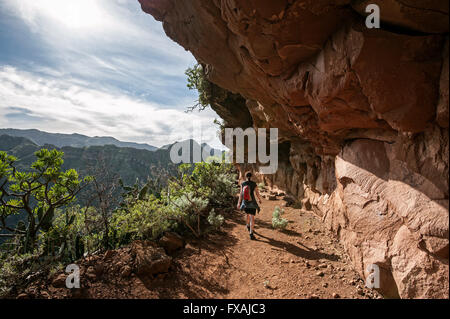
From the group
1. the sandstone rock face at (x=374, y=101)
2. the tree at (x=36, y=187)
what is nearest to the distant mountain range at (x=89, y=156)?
the tree at (x=36, y=187)

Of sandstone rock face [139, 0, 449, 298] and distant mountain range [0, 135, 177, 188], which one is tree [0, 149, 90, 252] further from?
distant mountain range [0, 135, 177, 188]

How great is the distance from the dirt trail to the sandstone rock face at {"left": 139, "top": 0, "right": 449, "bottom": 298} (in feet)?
1.70

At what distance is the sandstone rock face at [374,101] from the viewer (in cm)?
224

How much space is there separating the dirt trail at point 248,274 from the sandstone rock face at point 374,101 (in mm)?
518

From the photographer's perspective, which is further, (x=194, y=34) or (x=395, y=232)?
(x=194, y=34)

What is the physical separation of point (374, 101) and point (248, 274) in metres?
3.82

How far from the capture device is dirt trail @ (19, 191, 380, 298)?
328 cm

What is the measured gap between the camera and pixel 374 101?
2662mm

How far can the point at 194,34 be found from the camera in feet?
17.3

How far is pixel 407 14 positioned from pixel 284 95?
8.17 feet

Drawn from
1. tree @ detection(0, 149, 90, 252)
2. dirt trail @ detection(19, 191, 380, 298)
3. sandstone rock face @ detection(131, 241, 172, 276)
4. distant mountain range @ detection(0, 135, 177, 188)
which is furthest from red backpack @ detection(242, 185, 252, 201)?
distant mountain range @ detection(0, 135, 177, 188)

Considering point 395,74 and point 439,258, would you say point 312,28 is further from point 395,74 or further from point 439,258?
point 439,258

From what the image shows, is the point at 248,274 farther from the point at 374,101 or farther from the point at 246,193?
the point at 374,101
